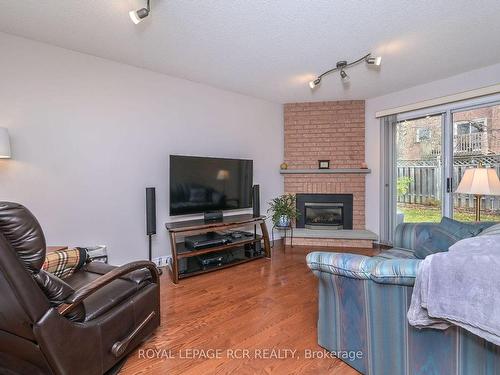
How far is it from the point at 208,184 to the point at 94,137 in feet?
4.57

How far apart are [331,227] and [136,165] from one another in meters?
3.29

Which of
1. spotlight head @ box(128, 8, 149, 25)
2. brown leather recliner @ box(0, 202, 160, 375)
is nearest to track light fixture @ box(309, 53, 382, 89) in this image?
spotlight head @ box(128, 8, 149, 25)

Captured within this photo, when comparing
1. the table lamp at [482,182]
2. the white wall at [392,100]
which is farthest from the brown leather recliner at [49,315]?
the white wall at [392,100]

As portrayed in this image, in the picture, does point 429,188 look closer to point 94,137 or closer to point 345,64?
point 345,64

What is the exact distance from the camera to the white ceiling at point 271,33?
1.99 m

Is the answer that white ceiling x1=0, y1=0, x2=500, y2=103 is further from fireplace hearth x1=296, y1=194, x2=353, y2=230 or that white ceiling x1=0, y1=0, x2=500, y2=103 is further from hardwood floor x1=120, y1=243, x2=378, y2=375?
hardwood floor x1=120, y1=243, x2=378, y2=375

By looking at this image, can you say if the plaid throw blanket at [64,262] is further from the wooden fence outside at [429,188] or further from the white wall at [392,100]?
the wooden fence outside at [429,188]

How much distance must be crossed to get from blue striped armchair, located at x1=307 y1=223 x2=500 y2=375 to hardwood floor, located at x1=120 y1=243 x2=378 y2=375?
21 cm

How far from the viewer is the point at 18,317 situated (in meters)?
1.14

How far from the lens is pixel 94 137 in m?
2.84

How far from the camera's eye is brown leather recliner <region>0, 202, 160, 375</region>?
1082mm

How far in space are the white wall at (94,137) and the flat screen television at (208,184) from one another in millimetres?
299

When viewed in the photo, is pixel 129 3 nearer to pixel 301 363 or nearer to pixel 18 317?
pixel 18 317

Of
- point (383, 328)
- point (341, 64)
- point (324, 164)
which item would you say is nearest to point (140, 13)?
point (341, 64)
